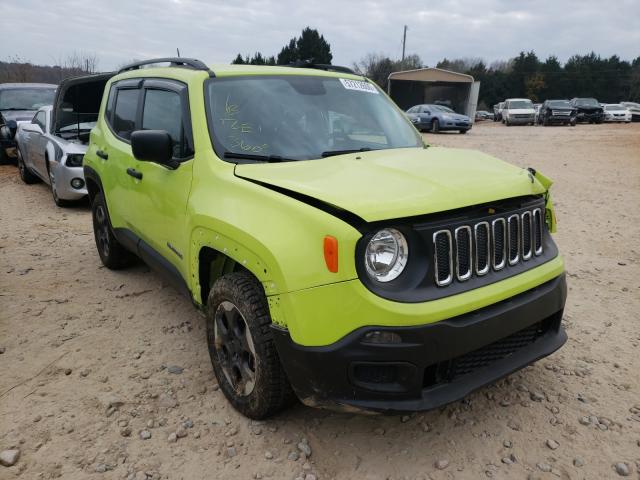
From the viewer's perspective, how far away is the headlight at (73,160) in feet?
24.6

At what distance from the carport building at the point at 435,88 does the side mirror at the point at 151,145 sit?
35.9 metres

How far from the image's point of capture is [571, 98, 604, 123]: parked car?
3306cm

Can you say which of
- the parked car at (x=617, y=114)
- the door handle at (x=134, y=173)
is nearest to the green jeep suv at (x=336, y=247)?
the door handle at (x=134, y=173)

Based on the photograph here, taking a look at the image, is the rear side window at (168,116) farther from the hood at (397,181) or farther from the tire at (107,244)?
the tire at (107,244)

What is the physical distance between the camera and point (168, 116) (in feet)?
11.4

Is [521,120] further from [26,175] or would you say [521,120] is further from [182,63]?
[182,63]

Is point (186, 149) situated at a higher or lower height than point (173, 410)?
higher

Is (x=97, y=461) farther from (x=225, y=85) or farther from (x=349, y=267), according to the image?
(x=225, y=85)

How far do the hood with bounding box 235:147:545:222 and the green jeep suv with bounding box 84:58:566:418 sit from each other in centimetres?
1

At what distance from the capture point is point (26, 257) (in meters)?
5.64

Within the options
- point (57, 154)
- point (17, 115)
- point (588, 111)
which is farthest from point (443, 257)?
point (588, 111)

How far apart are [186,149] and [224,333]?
117cm

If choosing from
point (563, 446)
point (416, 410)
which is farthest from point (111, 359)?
point (563, 446)

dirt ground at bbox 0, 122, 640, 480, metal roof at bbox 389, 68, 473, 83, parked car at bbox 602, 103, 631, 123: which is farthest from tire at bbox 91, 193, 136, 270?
metal roof at bbox 389, 68, 473, 83
